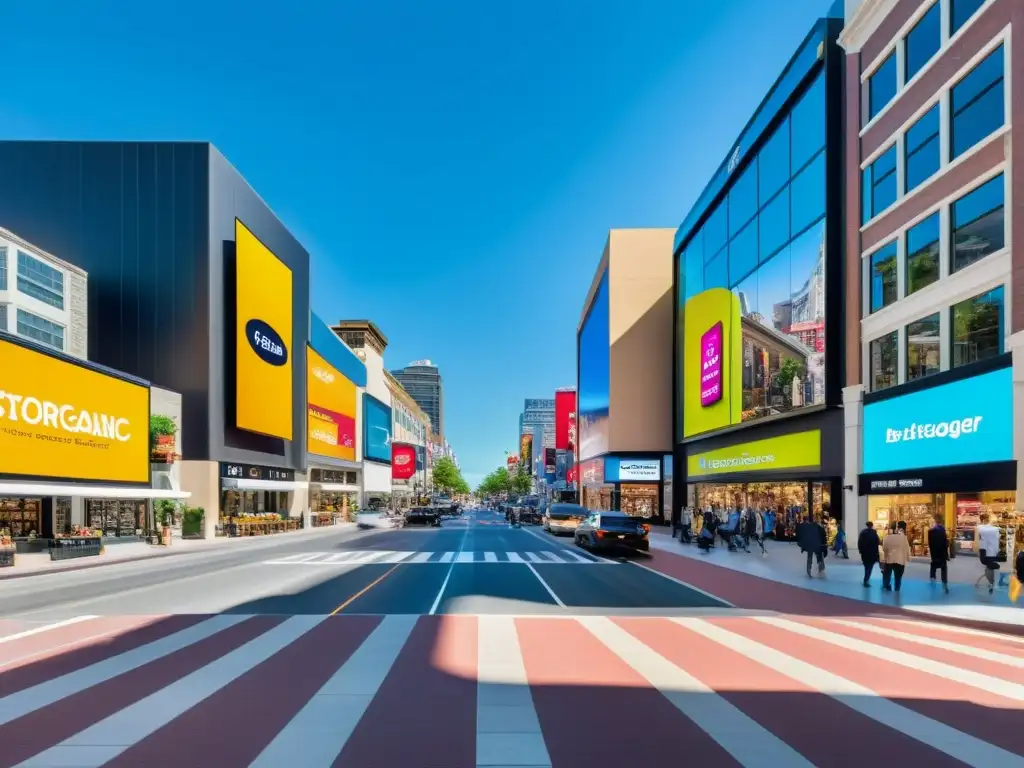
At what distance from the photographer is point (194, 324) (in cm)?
4453

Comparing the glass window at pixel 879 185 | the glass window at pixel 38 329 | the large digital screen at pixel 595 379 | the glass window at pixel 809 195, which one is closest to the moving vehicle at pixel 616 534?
the glass window at pixel 879 185

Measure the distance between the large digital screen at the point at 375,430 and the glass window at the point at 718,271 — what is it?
58850 millimetres

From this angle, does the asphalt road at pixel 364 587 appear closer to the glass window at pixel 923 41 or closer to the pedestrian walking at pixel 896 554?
the pedestrian walking at pixel 896 554

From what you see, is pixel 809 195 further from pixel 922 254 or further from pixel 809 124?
pixel 922 254

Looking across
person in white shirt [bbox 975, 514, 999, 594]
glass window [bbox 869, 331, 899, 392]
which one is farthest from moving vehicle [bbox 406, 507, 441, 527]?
person in white shirt [bbox 975, 514, 999, 594]

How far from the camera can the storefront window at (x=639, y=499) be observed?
61.5 meters

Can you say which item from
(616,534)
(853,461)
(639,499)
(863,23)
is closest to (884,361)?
(853,461)

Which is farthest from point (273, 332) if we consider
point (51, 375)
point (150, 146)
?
point (51, 375)

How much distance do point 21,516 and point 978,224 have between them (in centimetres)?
3823

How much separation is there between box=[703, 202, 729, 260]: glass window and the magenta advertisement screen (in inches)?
207

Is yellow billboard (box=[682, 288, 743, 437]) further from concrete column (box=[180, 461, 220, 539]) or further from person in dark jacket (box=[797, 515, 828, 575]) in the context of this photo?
concrete column (box=[180, 461, 220, 539])

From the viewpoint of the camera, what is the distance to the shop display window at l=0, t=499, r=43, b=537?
96.2 feet

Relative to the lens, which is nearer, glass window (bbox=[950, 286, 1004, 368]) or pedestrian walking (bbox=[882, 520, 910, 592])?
pedestrian walking (bbox=[882, 520, 910, 592])

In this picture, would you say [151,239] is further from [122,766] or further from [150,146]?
[122,766]
